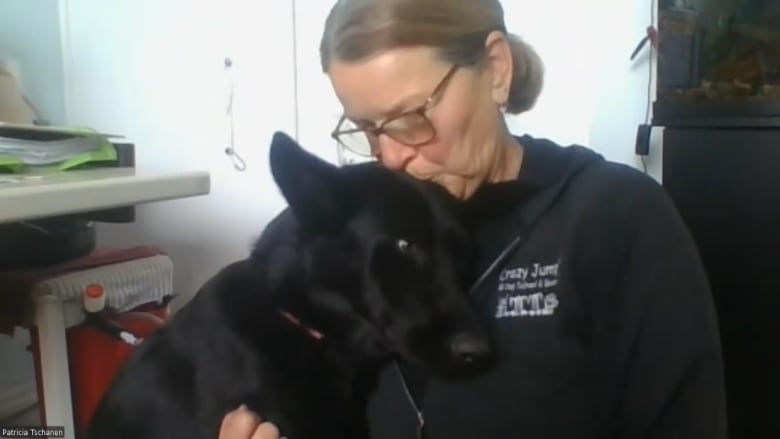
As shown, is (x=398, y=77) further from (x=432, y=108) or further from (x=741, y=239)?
(x=741, y=239)

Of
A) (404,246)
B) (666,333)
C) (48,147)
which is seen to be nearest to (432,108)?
(404,246)

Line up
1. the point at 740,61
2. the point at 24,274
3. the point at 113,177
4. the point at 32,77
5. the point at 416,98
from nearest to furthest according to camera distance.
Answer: the point at 416,98
the point at 113,177
the point at 24,274
the point at 740,61
the point at 32,77

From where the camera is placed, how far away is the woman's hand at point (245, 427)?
36.2 inches

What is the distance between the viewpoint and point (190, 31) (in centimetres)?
221

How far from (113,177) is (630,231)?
0.70 metres

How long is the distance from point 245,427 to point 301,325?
149mm

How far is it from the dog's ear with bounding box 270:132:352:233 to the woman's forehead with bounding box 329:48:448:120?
0.34 feet

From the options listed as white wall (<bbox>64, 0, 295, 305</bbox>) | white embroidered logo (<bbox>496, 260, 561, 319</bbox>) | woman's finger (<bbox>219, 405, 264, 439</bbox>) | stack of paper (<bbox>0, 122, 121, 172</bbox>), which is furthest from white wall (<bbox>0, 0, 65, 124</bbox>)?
white embroidered logo (<bbox>496, 260, 561, 319</bbox>)

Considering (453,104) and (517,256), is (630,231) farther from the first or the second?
(453,104)

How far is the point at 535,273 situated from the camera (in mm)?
1013

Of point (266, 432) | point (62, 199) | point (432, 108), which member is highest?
point (432, 108)

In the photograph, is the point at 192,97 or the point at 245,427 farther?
the point at 192,97

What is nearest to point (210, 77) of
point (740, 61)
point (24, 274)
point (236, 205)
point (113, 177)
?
point (236, 205)

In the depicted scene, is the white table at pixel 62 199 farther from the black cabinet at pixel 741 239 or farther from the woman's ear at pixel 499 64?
the black cabinet at pixel 741 239
